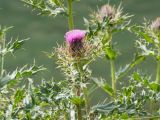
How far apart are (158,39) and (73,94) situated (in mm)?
1016

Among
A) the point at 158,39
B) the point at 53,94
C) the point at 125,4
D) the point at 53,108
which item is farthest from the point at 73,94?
the point at 125,4

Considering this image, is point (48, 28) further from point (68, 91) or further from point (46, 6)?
point (68, 91)

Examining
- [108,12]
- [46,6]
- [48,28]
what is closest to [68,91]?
[46,6]

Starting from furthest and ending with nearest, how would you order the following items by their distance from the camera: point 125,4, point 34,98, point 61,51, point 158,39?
point 125,4, point 158,39, point 61,51, point 34,98

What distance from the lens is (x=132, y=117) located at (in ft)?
8.55

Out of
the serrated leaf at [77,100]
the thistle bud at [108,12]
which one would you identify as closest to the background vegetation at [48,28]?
the thistle bud at [108,12]

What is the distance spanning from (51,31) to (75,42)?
15.2ft

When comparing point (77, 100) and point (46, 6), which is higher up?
point (46, 6)

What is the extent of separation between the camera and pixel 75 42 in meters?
2.63

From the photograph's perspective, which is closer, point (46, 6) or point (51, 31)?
point (46, 6)

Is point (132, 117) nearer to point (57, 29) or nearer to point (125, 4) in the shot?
point (57, 29)

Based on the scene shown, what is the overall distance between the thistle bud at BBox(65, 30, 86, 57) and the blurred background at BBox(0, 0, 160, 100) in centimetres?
282

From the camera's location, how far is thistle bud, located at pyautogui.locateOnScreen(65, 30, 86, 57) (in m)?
2.54

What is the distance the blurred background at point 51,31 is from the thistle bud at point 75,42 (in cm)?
282
